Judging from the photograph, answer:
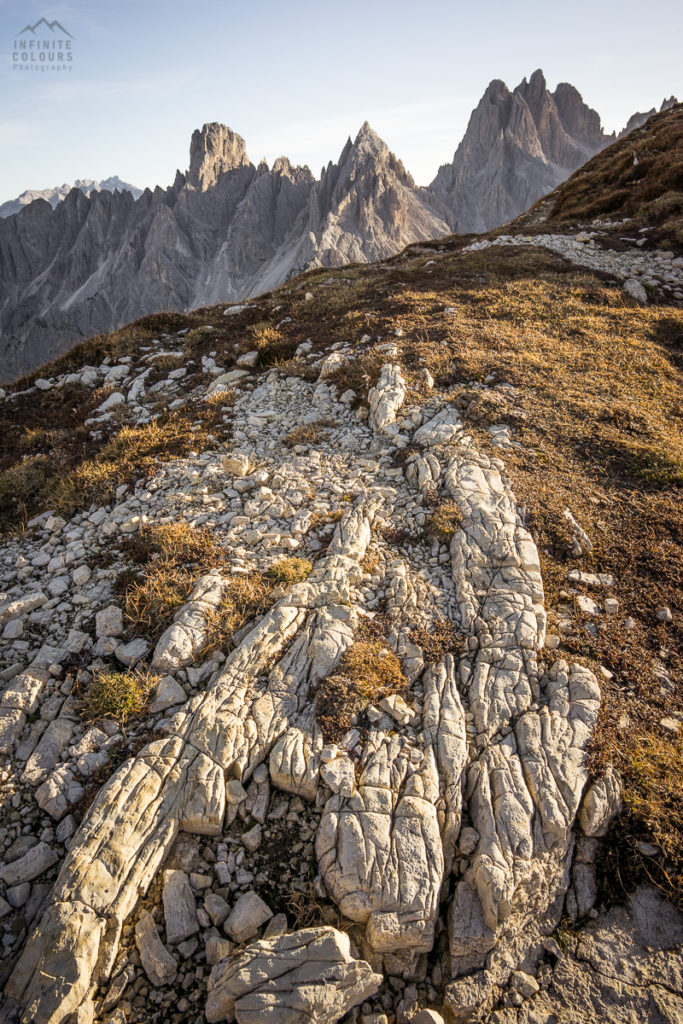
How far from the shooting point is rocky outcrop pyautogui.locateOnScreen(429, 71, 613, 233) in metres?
152

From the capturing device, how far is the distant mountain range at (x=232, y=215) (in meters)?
131

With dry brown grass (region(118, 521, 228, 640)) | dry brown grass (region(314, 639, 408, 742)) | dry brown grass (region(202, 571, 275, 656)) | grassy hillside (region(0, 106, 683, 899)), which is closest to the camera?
dry brown grass (region(314, 639, 408, 742))

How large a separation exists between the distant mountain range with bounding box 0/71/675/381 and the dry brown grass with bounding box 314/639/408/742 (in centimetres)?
13605

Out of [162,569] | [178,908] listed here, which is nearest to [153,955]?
[178,908]

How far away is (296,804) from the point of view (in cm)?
595

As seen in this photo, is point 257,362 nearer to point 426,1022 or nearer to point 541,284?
point 541,284

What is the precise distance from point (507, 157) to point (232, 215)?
285ft

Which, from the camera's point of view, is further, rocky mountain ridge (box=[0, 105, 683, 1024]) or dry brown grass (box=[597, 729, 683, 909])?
dry brown grass (box=[597, 729, 683, 909])

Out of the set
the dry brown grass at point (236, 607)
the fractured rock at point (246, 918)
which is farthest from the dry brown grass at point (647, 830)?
the dry brown grass at point (236, 607)

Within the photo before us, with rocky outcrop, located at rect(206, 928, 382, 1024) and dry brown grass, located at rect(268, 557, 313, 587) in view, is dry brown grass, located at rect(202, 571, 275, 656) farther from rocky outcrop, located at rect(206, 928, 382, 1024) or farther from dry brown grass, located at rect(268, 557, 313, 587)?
rocky outcrop, located at rect(206, 928, 382, 1024)

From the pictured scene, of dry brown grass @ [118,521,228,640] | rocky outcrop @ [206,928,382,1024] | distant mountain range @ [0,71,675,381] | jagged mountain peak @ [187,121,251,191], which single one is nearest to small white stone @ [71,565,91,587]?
dry brown grass @ [118,521,228,640]

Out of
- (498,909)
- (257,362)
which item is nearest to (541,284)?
(257,362)

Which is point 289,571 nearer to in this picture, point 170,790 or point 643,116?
point 170,790

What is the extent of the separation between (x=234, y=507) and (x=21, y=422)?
30.4 feet
